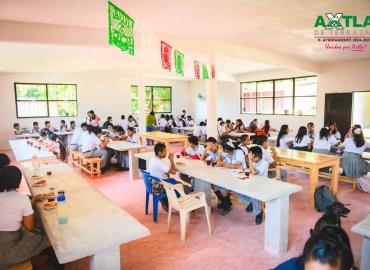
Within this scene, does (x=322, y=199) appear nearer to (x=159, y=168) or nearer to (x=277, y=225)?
(x=277, y=225)

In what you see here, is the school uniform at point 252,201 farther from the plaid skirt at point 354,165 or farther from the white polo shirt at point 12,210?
the white polo shirt at point 12,210

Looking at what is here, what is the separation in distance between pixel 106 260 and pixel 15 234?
2.93 feet

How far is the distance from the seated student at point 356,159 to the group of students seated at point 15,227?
550 cm

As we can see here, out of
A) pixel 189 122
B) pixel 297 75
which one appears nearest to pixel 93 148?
pixel 189 122

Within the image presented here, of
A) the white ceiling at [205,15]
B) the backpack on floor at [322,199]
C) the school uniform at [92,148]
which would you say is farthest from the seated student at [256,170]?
the school uniform at [92,148]

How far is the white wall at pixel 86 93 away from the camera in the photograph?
11.0 meters

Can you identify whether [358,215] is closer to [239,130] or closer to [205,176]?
[205,176]

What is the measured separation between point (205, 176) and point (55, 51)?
572 cm

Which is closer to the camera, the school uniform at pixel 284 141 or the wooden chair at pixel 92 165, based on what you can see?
the wooden chair at pixel 92 165

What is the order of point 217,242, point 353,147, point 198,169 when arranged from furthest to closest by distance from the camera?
point 353,147 < point 198,169 < point 217,242

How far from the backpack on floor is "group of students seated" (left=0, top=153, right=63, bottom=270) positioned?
12.7 ft

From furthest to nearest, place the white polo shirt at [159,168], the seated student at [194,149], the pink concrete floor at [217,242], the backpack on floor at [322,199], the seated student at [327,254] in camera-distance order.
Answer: the seated student at [194,149] < the backpack on floor at [322,199] < the white polo shirt at [159,168] < the pink concrete floor at [217,242] < the seated student at [327,254]

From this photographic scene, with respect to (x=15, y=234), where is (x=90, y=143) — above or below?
above

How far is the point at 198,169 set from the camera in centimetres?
422
